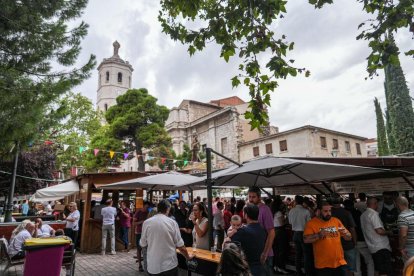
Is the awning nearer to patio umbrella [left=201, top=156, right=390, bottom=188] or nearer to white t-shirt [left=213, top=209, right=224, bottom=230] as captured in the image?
white t-shirt [left=213, top=209, right=224, bottom=230]

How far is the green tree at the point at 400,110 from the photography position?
2522cm

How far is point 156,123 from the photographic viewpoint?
30484 mm

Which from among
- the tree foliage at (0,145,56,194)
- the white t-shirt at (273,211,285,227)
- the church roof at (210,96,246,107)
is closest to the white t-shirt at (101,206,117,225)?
the white t-shirt at (273,211,285,227)

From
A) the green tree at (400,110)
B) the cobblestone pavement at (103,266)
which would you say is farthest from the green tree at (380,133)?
the cobblestone pavement at (103,266)

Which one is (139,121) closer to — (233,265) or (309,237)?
(309,237)

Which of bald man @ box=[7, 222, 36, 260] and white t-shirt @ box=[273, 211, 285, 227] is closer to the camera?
bald man @ box=[7, 222, 36, 260]

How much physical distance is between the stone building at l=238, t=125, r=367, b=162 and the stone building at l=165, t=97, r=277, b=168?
2.10m

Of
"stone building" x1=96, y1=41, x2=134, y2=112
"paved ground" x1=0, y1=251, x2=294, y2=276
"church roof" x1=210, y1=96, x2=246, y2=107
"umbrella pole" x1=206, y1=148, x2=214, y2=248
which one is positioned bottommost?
"paved ground" x1=0, y1=251, x2=294, y2=276

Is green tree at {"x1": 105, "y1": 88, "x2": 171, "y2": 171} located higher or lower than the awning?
higher

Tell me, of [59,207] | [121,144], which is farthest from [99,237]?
[121,144]

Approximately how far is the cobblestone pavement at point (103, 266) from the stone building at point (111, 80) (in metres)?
53.1

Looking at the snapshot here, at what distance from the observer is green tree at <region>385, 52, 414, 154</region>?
25.2m

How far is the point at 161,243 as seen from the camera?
4.35 metres

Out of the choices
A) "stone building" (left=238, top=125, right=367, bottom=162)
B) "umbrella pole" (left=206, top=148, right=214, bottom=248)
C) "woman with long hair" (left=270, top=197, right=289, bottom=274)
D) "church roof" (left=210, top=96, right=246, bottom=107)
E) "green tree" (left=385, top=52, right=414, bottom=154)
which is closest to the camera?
"umbrella pole" (left=206, top=148, right=214, bottom=248)
